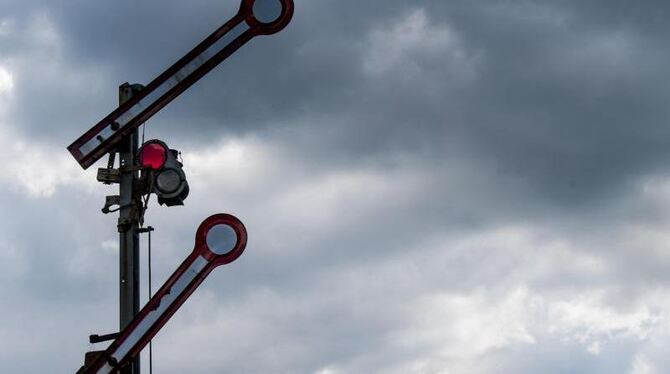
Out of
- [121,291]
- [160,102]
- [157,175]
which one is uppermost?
[160,102]

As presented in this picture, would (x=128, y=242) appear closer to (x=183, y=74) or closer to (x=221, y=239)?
(x=221, y=239)

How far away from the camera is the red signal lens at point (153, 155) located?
581 inches

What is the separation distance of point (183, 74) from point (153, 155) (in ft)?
4.24

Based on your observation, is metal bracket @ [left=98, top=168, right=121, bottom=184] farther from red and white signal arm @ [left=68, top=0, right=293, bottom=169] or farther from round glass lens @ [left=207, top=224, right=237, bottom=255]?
round glass lens @ [left=207, top=224, right=237, bottom=255]

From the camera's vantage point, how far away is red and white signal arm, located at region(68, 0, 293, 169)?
15.1 metres

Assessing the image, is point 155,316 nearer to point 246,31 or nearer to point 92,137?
point 92,137

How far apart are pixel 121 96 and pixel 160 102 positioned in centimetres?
65

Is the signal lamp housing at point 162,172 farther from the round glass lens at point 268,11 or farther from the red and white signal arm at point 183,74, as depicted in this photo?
the round glass lens at point 268,11

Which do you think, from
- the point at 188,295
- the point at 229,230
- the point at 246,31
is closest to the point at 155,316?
the point at 188,295

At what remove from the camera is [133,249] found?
1493 centimetres

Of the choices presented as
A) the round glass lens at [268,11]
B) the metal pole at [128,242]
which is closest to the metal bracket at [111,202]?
the metal pole at [128,242]

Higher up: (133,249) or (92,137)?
(92,137)

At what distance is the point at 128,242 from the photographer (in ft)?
48.9

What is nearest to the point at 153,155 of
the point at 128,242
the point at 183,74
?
the point at 128,242
